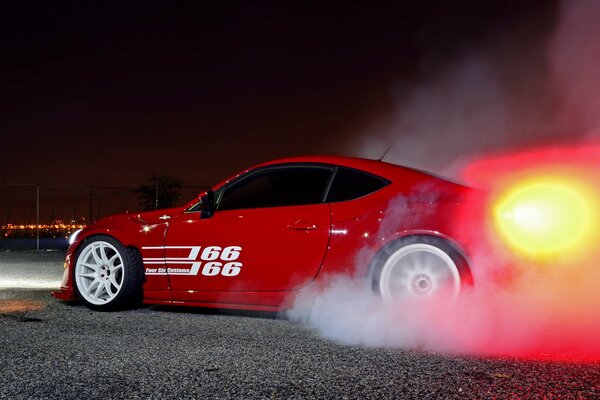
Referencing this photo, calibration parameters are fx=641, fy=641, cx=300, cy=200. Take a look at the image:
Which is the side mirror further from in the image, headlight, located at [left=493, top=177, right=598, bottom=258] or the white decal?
headlight, located at [left=493, top=177, right=598, bottom=258]

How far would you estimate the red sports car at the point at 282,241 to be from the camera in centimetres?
480

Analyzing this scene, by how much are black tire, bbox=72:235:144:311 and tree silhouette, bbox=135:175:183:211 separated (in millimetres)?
10129

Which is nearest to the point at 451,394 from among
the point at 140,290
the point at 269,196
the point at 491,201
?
the point at 491,201

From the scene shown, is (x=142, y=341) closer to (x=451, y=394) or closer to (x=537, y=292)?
(x=451, y=394)

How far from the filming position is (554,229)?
4602 millimetres

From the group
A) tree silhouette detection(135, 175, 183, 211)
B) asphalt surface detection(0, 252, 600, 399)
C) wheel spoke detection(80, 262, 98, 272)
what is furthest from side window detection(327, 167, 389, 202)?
tree silhouette detection(135, 175, 183, 211)

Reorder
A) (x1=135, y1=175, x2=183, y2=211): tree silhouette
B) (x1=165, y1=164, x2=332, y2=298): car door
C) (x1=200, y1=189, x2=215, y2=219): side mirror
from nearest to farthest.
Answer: (x1=165, y1=164, x2=332, y2=298): car door, (x1=200, y1=189, x2=215, y2=219): side mirror, (x1=135, y1=175, x2=183, y2=211): tree silhouette

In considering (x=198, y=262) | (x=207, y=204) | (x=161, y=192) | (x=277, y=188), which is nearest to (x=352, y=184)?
(x=277, y=188)

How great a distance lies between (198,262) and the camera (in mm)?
5309

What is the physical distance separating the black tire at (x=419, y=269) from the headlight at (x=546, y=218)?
0.41 metres

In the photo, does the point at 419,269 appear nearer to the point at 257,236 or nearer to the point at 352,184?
the point at 352,184

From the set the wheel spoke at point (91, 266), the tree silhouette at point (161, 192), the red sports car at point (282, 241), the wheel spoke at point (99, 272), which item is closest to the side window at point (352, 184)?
the red sports car at point (282, 241)

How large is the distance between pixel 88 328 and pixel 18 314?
39.7 inches

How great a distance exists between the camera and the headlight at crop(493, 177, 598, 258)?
4.58 metres
